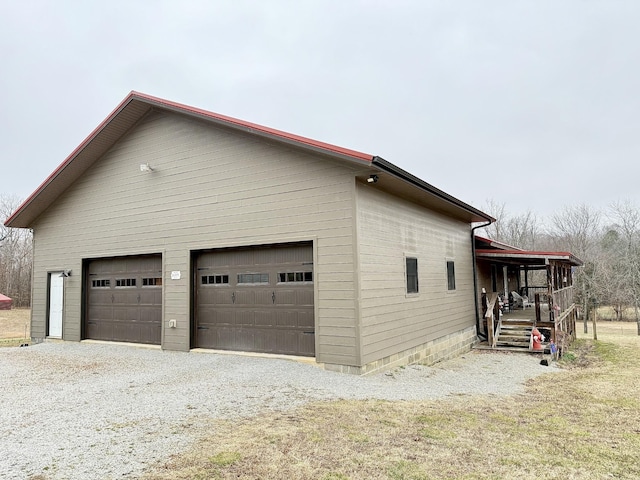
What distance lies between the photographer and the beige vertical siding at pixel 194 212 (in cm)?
747

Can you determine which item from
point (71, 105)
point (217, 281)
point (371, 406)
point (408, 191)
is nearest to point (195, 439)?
point (371, 406)

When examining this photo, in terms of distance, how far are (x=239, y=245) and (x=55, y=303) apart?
7057mm

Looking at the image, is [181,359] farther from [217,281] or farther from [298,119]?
[298,119]

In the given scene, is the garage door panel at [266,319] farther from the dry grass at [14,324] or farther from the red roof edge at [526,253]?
the dry grass at [14,324]

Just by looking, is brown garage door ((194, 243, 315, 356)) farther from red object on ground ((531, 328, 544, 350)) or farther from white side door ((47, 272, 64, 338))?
red object on ground ((531, 328, 544, 350))

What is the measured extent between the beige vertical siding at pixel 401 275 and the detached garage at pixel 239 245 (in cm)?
4

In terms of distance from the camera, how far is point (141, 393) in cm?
606

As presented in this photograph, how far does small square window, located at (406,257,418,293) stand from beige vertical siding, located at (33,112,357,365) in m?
2.57

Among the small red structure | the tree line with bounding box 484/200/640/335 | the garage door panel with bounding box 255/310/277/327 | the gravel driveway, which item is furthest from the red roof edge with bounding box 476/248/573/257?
the small red structure

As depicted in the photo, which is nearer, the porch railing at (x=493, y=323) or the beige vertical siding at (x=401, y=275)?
the beige vertical siding at (x=401, y=275)

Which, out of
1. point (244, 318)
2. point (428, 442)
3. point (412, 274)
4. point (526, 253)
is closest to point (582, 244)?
point (526, 253)

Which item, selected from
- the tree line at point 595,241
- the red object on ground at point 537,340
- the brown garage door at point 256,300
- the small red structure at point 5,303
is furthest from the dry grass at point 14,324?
the tree line at point 595,241

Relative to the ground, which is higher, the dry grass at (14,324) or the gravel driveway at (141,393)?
the gravel driveway at (141,393)

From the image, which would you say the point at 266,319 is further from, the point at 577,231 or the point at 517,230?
the point at 517,230
